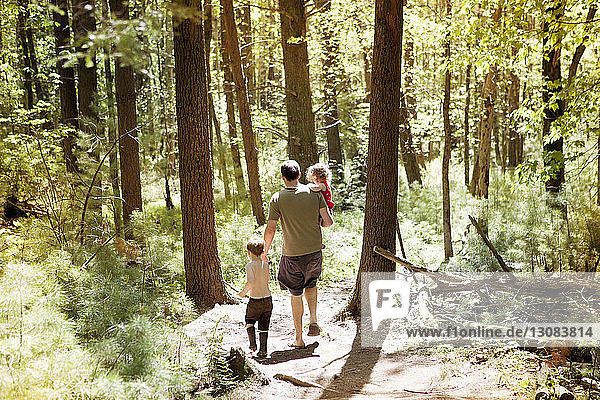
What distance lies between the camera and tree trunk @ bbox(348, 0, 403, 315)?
277 inches

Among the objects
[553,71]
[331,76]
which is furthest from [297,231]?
[331,76]

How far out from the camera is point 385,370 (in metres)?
5.74

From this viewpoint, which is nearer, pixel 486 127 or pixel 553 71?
pixel 553 71

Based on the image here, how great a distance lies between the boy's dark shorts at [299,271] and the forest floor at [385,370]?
784mm

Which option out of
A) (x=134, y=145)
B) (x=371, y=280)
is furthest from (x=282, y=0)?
(x=371, y=280)

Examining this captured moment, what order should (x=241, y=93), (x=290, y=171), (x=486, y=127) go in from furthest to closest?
1. (x=486, y=127)
2. (x=241, y=93)
3. (x=290, y=171)

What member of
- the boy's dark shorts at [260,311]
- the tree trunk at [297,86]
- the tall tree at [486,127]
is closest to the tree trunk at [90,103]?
the tree trunk at [297,86]

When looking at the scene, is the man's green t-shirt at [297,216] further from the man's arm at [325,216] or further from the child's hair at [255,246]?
the child's hair at [255,246]

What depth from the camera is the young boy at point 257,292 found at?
6.33 metres

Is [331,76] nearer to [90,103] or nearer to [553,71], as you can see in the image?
[553,71]

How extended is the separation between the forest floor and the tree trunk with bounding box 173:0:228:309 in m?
1.09

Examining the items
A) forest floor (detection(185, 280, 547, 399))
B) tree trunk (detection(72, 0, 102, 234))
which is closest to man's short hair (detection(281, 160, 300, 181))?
forest floor (detection(185, 280, 547, 399))

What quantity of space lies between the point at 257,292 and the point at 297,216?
109 centimetres

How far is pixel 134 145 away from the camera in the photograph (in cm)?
1159
